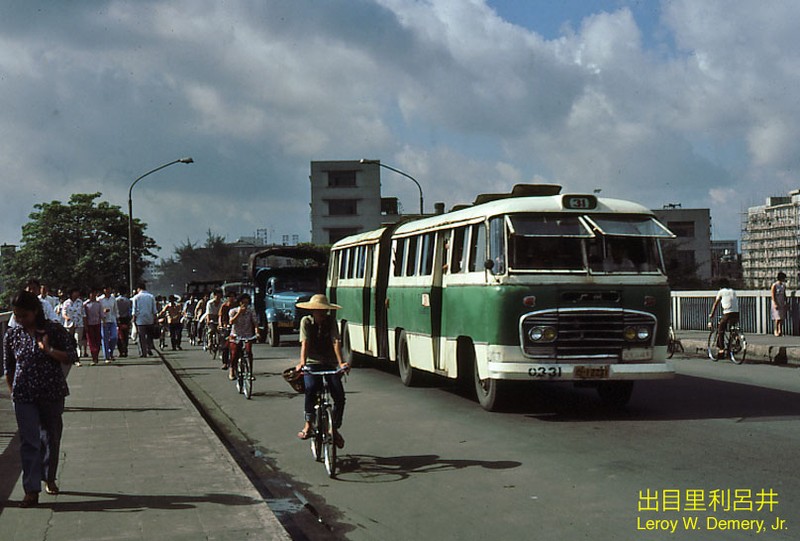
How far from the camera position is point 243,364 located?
55.6 ft

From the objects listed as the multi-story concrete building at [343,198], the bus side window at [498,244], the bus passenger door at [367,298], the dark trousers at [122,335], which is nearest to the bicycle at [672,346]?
the bus passenger door at [367,298]

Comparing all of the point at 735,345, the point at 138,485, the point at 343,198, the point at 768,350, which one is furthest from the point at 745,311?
the point at 343,198

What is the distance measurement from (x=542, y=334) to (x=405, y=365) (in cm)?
554

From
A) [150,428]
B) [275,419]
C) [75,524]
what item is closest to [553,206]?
[275,419]

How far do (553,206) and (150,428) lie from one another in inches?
230

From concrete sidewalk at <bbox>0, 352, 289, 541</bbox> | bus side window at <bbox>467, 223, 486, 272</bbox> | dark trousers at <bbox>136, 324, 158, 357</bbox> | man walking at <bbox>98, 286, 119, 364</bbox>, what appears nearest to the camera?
concrete sidewalk at <bbox>0, 352, 289, 541</bbox>

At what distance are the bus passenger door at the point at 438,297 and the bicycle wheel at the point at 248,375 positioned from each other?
3137mm

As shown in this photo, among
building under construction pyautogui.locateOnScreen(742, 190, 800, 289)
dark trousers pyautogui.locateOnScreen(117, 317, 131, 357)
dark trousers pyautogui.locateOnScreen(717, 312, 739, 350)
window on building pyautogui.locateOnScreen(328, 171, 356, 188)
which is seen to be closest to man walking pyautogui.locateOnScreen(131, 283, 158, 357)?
dark trousers pyautogui.locateOnScreen(117, 317, 131, 357)

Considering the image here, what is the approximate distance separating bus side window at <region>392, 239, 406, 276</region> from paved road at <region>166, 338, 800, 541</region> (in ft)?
8.76

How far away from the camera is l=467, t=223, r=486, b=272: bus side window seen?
45.1 feet

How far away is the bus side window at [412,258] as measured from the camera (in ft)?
57.0

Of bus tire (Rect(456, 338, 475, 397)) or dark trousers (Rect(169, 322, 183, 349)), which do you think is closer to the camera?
bus tire (Rect(456, 338, 475, 397))

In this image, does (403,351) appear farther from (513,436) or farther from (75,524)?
(75,524)

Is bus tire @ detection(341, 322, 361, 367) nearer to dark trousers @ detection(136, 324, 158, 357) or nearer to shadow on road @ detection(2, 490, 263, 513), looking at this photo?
dark trousers @ detection(136, 324, 158, 357)
